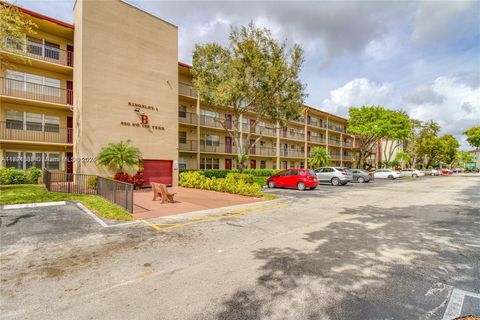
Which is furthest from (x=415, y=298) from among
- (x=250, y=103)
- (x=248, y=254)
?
(x=250, y=103)

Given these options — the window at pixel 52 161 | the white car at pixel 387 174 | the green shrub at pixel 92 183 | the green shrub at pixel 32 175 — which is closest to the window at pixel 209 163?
the window at pixel 52 161

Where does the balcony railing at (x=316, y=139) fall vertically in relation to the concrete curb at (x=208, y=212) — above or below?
above

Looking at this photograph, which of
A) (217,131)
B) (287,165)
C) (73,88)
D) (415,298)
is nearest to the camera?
(415,298)

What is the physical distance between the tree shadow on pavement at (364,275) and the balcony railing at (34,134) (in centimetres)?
1788

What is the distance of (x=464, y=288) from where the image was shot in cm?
377

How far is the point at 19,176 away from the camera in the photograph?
14.7 metres

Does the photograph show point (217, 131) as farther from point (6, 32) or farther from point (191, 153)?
point (6, 32)

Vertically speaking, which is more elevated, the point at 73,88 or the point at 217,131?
the point at 73,88

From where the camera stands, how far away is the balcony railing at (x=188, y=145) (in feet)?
77.2

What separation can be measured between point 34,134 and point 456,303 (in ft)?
69.9

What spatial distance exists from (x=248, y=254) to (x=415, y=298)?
290 cm

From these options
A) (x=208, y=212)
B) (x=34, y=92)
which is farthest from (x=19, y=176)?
(x=208, y=212)

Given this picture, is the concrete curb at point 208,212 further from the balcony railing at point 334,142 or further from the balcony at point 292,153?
the balcony railing at point 334,142

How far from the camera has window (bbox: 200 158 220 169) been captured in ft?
86.0
